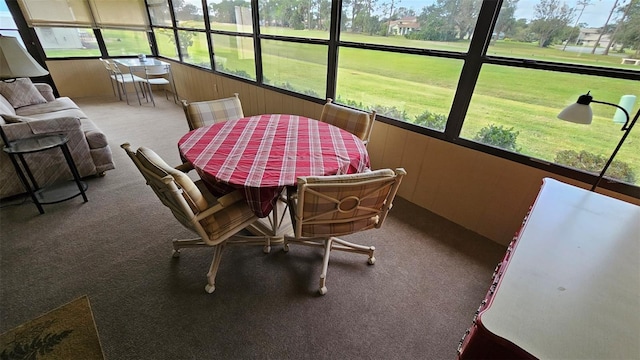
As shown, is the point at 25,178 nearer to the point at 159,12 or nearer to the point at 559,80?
the point at 559,80

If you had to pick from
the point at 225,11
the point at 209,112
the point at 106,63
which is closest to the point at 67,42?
the point at 106,63

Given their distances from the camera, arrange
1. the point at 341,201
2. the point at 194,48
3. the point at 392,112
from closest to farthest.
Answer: the point at 341,201 → the point at 392,112 → the point at 194,48

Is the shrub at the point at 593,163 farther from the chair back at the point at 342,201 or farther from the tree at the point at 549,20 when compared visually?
the chair back at the point at 342,201

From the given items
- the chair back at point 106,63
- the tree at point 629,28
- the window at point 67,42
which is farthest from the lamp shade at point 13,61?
the window at point 67,42

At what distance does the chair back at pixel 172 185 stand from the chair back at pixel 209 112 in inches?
38.8

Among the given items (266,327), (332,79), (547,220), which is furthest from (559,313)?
(332,79)

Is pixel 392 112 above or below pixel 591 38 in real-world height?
below

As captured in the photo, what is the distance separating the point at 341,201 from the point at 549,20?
5.25 ft

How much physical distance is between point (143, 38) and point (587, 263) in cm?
733

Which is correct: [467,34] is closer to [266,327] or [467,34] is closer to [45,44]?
[266,327]

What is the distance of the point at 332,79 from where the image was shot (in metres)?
2.71

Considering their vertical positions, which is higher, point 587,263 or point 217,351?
point 587,263

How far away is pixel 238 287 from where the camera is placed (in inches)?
62.4

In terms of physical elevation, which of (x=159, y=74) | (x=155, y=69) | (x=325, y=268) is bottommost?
(x=325, y=268)
